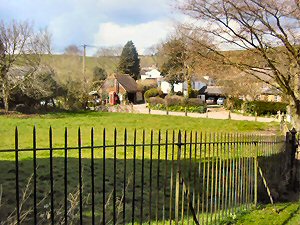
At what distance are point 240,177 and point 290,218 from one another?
107 centimetres

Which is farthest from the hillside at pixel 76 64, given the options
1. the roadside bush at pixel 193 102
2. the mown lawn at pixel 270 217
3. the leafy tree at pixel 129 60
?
the mown lawn at pixel 270 217

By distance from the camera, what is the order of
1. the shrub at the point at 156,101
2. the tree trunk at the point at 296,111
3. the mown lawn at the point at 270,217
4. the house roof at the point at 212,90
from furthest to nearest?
the house roof at the point at 212,90 < the shrub at the point at 156,101 < the tree trunk at the point at 296,111 < the mown lawn at the point at 270,217

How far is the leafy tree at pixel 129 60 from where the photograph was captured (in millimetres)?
62000

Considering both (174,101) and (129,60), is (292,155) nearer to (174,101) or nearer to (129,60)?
(174,101)

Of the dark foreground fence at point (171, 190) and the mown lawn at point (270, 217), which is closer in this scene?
the dark foreground fence at point (171, 190)

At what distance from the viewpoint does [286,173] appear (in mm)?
7883

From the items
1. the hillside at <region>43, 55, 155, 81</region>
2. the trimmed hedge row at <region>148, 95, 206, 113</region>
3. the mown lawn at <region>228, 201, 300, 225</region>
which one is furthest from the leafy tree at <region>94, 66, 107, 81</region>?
the mown lawn at <region>228, 201, 300, 225</region>

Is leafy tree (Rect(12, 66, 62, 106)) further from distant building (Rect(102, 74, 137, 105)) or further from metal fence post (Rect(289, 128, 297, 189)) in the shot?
distant building (Rect(102, 74, 137, 105))

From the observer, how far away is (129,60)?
6247 cm

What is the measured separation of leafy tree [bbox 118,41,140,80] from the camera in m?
62.0

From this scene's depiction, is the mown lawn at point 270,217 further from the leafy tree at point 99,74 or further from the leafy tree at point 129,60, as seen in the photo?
the leafy tree at point 129,60

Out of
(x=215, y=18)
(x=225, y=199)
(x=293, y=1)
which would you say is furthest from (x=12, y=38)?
(x=225, y=199)

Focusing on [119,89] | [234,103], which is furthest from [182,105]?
[119,89]

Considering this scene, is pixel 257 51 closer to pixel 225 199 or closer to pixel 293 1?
pixel 293 1
